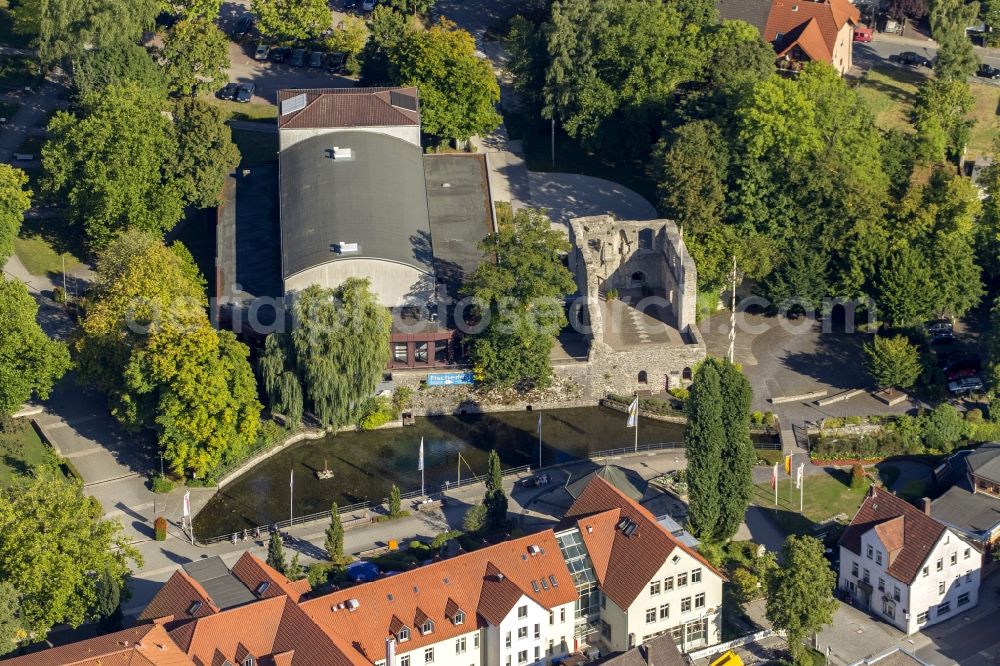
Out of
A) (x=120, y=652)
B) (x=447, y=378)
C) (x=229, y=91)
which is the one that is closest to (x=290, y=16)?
(x=229, y=91)

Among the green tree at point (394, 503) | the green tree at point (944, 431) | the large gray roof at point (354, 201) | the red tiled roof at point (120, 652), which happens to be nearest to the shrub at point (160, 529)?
the green tree at point (394, 503)

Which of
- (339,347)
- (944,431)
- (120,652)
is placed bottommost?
(120,652)

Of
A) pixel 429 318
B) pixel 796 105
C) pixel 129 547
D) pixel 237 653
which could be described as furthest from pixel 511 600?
pixel 796 105

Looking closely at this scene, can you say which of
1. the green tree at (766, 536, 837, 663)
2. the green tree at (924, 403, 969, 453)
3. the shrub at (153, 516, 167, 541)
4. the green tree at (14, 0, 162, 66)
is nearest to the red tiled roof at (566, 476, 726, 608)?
the green tree at (766, 536, 837, 663)

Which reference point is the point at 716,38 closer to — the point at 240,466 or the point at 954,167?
the point at 954,167

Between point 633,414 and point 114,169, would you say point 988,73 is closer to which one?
point 633,414

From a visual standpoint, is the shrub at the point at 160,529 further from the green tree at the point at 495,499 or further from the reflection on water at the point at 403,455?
the green tree at the point at 495,499

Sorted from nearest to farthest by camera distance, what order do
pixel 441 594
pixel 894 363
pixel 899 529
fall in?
pixel 441 594, pixel 899 529, pixel 894 363

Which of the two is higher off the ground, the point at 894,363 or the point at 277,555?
the point at 894,363
